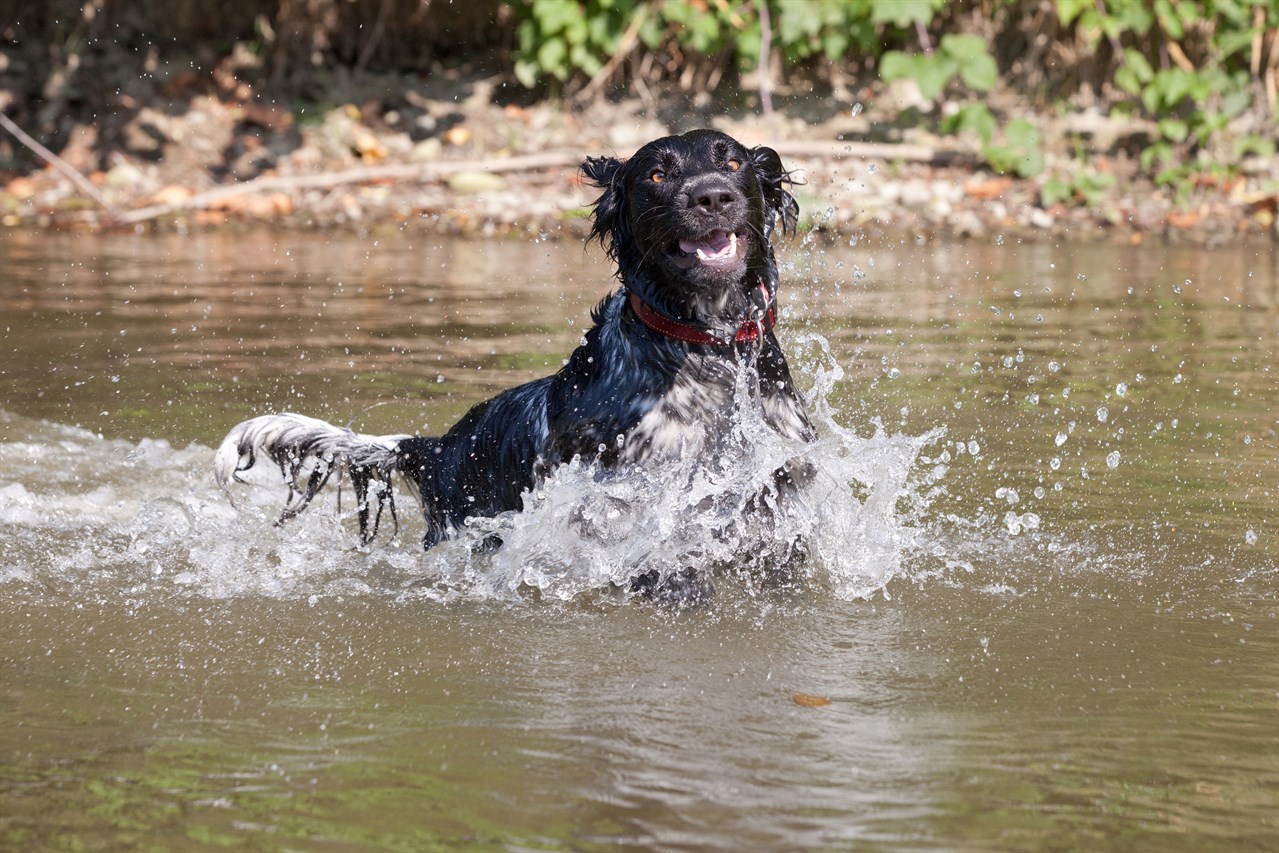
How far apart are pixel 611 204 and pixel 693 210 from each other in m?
0.52

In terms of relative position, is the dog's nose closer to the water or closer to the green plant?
the water

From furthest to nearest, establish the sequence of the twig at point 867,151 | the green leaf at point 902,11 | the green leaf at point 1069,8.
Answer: the green leaf at point 1069,8 → the twig at point 867,151 → the green leaf at point 902,11

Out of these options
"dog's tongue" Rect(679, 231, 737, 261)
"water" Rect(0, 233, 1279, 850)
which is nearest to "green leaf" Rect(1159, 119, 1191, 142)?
"water" Rect(0, 233, 1279, 850)

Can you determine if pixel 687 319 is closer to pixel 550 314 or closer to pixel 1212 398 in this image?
pixel 1212 398

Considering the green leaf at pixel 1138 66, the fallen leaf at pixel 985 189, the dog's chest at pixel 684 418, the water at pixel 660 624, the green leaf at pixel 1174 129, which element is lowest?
the water at pixel 660 624

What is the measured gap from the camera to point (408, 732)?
3.61 m

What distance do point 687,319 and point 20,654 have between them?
2.15 metres

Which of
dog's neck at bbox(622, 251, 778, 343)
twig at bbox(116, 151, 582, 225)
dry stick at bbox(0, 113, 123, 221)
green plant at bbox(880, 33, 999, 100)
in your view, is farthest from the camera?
twig at bbox(116, 151, 582, 225)

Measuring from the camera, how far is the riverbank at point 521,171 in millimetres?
13219

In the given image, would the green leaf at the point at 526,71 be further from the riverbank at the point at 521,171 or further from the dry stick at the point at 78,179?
the dry stick at the point at 78,179

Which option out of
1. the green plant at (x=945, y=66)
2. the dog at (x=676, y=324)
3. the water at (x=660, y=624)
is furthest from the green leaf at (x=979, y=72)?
the dog at (x=676, y=324)

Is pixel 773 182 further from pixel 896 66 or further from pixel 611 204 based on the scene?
pixel 896 66

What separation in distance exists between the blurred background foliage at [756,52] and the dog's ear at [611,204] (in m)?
6.58

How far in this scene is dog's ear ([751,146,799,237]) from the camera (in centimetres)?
521
